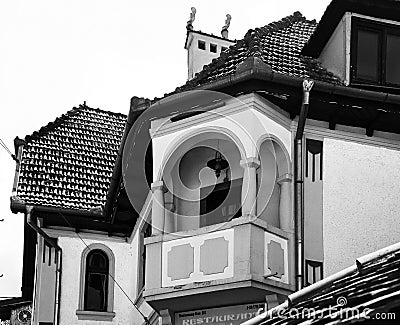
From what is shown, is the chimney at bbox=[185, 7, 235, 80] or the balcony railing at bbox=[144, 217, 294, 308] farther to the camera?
the chimney at bbox=[185, 7, 235, 80]

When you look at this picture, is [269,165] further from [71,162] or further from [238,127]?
[71,162]

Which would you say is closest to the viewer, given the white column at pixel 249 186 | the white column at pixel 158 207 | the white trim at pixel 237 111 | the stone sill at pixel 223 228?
the stone sill at pixel 223 228

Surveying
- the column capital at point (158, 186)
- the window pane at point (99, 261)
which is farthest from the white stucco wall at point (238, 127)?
the window pane at point (99, 261)

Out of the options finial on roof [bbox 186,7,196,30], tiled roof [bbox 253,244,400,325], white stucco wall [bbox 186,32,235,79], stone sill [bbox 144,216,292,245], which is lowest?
tiled roof [bbox 253,244,400,325]

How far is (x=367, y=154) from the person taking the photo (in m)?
14.7

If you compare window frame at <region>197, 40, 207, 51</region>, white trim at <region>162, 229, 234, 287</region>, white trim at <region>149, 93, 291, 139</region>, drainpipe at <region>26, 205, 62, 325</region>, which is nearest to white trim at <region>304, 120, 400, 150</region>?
white trim at <region>149, 93, 291, 139</region>

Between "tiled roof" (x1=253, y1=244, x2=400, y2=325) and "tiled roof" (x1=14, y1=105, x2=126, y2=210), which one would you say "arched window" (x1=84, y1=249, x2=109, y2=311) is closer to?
"tiled roof" (x1=14, y1=105, x2=126, y2=210)

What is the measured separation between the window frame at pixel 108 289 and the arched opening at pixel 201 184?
4894mm

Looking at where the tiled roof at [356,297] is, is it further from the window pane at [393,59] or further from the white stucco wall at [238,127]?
the window pane at [393,59]

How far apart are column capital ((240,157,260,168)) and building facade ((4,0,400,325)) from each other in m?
0.02

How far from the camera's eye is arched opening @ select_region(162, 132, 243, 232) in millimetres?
14562

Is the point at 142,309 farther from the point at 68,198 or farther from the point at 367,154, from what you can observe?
the point at 367,154

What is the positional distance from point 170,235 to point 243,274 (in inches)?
63.2

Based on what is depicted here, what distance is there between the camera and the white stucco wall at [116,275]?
19.0 m
